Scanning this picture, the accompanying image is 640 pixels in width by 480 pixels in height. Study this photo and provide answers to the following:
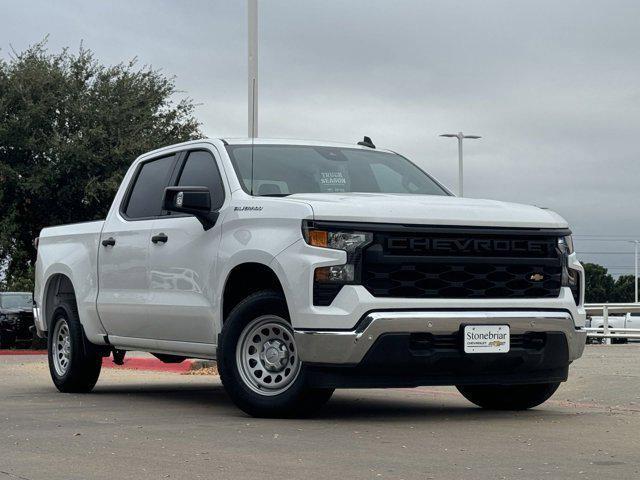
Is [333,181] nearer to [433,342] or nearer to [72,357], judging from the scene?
[433,342]

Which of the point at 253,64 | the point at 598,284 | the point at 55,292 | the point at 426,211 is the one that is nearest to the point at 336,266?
the point at 426,211

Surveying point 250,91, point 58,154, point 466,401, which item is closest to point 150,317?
point 466,401

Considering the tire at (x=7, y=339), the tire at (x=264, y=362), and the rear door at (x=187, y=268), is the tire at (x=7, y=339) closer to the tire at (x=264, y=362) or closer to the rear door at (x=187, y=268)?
the rear door at (x=187, y=268)

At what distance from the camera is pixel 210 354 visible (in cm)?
986

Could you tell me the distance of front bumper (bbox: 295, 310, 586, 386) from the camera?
28.1 ft

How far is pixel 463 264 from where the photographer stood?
8914 mm

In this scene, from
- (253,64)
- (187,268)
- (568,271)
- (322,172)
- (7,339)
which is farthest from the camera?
(7,339)

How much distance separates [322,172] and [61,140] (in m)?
21.5

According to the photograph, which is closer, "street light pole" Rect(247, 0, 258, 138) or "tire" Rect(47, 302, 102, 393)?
"tire" Rect(47, 302, 102, 393)

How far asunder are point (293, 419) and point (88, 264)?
3.35 m

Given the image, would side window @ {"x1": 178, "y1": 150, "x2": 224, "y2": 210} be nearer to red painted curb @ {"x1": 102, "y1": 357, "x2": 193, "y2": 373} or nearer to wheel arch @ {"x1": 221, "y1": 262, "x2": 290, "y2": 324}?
wheel arch @ {"x1": 221, "y1": 262, "x2": 290, "y2": 324}

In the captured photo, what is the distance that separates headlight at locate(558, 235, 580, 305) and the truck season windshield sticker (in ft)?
5.83

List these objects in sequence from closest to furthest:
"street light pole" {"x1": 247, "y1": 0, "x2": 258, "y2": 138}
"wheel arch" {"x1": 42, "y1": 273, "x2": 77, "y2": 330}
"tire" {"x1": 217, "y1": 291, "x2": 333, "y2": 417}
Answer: "tire" {"x1": 217, "y1": 291, "x2": 333, "y2": 417} < "wheel arch" {"x1": 42, "y1": 273, "x2": 77, "y2": 330} < "street light pole" {"x1": 247, "y1": 0, "x2": 258, "y2": 138}

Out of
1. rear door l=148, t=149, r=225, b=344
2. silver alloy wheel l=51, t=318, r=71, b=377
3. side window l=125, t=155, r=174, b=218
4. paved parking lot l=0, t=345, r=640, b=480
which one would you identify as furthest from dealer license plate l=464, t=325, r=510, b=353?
silver alloy wheel l=51, t=318, r=71, b=377
